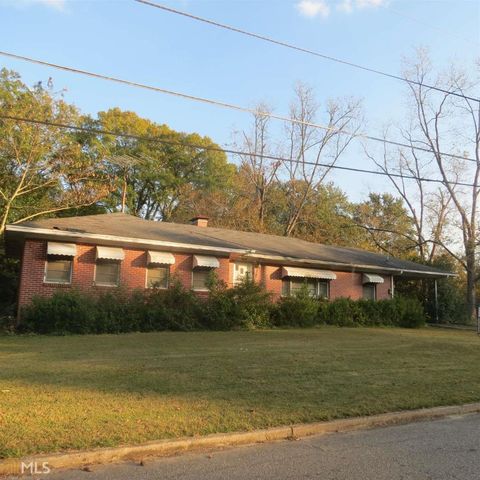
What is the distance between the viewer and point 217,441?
19.1ft

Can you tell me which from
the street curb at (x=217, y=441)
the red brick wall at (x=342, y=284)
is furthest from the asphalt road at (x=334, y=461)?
the red brick wall at (x=342, y=284)

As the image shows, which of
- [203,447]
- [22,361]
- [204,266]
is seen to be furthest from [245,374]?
[204,266]

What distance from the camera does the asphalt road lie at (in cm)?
494

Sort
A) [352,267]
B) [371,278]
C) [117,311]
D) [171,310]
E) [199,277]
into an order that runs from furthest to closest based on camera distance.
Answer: [371,278]
[352,267]
[199,277]
[171,310]
[117,311]

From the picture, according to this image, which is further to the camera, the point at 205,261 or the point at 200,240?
the point at 200,240

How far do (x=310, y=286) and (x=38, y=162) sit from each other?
50.6 ft

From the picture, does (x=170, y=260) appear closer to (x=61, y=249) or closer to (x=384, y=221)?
(x=61, y=249)

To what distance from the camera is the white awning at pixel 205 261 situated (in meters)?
20.7

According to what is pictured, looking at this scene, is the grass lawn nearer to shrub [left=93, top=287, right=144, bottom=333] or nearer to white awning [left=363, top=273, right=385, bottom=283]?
shrub [left=93, top=287, right=144, bottom=333]

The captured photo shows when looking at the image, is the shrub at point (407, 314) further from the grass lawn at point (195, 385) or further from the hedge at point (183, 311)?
the grass lawn at point (195, 385)

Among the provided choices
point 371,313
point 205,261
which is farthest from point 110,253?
point 371,313

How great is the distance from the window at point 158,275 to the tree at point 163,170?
85.9ft

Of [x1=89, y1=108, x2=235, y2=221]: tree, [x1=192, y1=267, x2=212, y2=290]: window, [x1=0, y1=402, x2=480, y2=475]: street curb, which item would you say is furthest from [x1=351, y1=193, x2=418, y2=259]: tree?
[x1=0, y1=402, x2=480, y2=475]: street curb

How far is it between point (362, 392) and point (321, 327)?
509 inches
